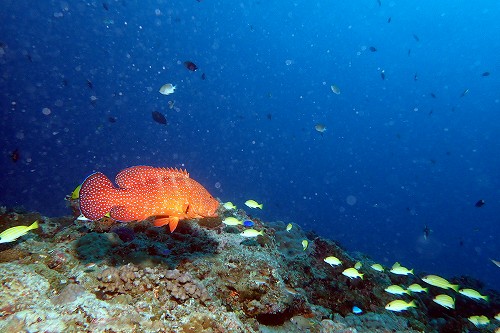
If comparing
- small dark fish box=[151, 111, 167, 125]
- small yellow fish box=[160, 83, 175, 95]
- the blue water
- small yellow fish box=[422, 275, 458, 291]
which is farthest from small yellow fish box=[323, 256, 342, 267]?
the blue water

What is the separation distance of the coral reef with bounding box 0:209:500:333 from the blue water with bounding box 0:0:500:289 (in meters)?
38.2

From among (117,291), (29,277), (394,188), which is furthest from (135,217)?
(394,188)

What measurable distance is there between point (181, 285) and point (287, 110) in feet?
448

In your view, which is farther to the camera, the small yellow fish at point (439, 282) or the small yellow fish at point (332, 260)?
the small yellow fish at point (439, 282)

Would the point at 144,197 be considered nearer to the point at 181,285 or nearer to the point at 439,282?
the point at 181,285

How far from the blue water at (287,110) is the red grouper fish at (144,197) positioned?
130ft

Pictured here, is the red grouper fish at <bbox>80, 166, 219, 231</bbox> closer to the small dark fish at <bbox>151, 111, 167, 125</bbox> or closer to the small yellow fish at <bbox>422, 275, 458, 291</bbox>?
the small yellow fish at <bbox>422, 275, 458, 291</bbox>

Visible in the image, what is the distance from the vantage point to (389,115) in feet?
515

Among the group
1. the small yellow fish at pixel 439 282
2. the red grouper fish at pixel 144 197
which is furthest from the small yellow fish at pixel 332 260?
the red grouper fish at pixel 144 197

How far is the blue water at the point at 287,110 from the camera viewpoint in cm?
6712

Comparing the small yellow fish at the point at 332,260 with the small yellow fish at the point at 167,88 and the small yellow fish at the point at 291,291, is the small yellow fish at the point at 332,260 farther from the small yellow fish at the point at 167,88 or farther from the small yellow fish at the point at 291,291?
the small yellow fish at the point at 167,88

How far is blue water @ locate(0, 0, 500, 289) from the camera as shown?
220 feet

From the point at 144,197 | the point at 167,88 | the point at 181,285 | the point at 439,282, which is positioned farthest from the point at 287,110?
the point at 181,285

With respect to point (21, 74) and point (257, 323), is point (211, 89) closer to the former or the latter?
point (21, 74)
